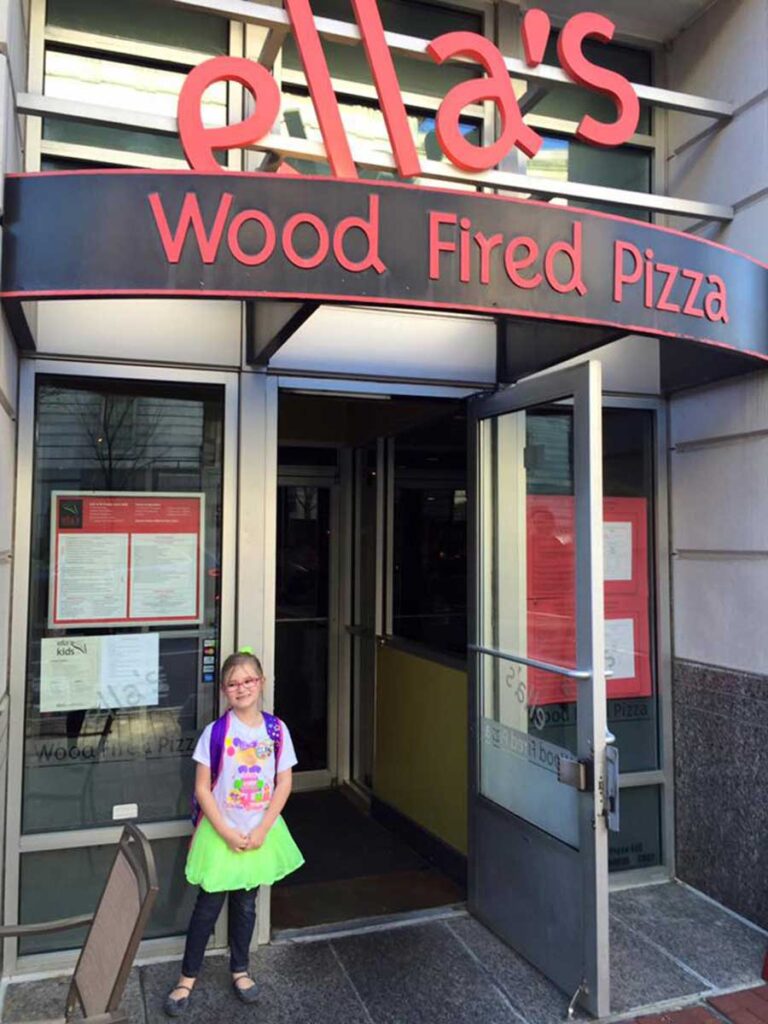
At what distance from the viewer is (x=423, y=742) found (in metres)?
4.66

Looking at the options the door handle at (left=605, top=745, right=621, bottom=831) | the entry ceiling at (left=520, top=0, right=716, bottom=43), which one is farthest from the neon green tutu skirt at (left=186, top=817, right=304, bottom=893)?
the entry ceiling at (left=520, top=0, right=716, bottom=43)

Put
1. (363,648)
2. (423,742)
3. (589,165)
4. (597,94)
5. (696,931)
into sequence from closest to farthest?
(696,931), (597,94), (589,165), (423,742), (363,648)

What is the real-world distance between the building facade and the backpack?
0.41 meters

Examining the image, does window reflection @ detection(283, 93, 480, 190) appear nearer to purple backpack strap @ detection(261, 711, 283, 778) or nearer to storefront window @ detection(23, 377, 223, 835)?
storefront window @ detection(23, 377, 223, 835)

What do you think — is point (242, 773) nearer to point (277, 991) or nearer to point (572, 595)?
point (277, 991)

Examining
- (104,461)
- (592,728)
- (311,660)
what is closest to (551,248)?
(592,728)

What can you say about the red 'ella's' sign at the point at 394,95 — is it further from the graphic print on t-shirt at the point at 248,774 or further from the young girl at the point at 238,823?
the graphic print on t-shirt at the point at 248,774

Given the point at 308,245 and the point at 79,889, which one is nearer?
the point at 308,245

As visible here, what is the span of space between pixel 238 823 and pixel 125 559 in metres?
1.20

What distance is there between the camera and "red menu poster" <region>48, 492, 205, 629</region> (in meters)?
3.38

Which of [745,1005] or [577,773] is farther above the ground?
[577,773]

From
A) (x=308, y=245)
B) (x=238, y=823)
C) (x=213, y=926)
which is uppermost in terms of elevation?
(x=308, y=245)

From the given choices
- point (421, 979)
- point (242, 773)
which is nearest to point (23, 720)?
point (242, 773)

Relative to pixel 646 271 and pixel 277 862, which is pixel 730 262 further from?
pixel 277 862
